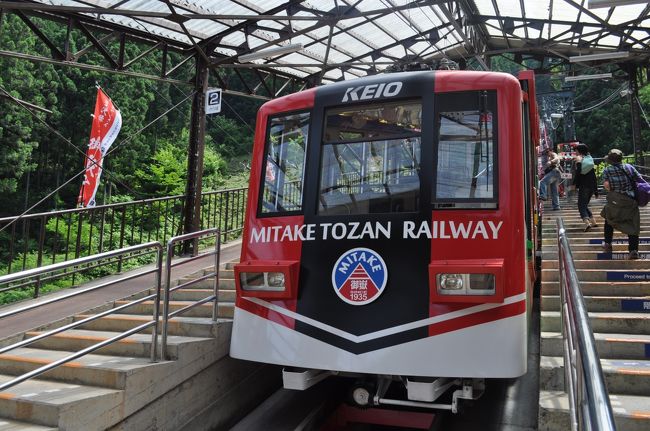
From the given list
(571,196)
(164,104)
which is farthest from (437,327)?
(164,104)

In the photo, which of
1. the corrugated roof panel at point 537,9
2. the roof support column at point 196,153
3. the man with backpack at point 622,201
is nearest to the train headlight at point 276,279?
the man with backpack at point 622,201

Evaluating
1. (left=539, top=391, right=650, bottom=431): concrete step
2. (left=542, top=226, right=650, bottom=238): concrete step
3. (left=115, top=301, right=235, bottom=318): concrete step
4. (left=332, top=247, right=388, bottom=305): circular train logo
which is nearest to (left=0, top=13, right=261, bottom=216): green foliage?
(left=542, top=226, right=650, bottom=238): concrete step

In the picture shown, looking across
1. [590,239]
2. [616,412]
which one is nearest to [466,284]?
[616,412]

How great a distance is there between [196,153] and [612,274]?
24.1 feet

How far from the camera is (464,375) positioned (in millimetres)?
3328

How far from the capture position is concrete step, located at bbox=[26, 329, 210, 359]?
423 centimetres

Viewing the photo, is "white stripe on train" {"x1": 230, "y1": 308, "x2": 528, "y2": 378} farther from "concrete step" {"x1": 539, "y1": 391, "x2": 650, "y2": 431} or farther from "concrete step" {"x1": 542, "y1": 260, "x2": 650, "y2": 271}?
"concrete step" {"x1": 542, "y1": 260, "x2": 650, "y2": 271}

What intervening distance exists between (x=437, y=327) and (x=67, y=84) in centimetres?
2952

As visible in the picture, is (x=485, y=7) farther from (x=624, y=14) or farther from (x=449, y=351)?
(x=449, y=351)

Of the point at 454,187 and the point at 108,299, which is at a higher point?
the point at 454,187

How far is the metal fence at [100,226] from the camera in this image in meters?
7.21

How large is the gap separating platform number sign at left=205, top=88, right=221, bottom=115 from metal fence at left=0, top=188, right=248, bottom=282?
1.57 m

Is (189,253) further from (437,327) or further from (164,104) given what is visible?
(164,104)

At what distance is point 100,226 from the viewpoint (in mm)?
7898
